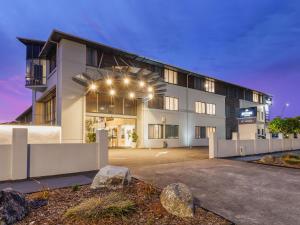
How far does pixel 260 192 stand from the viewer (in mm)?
6930

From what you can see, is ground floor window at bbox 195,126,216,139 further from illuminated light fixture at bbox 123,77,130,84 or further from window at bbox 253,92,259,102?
window at bbox 253,92,259,102

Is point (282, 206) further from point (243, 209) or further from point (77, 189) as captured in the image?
point (77, 189)

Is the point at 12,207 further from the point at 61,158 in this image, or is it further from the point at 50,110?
the point at 50,110

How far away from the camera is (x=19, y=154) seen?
7.92m

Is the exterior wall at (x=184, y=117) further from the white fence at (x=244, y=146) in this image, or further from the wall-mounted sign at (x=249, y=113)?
the white fence at (x=244, y=146)

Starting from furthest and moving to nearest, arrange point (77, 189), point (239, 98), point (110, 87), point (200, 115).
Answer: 1. point (239, 98)
2. point (200, 115)
3. point (110, 87)
4. point (77, 189)

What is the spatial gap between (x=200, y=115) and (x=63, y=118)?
17149 mm

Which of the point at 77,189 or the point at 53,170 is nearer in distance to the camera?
the point at 77,189

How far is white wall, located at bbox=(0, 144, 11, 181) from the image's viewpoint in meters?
7.71

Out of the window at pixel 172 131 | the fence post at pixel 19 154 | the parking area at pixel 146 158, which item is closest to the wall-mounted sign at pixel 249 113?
the parking area at pixel 146 158

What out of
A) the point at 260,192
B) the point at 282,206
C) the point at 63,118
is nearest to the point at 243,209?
the point at 282,206

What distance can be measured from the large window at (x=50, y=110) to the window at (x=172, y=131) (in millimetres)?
11607

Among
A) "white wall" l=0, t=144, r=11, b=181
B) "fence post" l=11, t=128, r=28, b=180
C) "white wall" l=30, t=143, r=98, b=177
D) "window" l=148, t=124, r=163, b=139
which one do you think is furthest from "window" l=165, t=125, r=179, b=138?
"white wall" l=0, t=144, r=11, b=181

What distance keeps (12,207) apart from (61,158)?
4.53 meters
